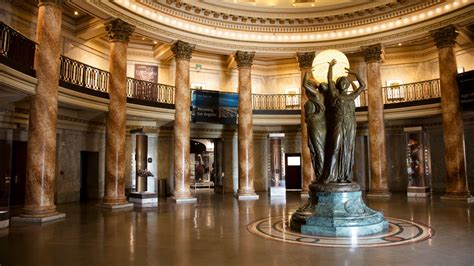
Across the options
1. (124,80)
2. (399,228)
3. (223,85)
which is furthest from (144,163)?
(399,228)

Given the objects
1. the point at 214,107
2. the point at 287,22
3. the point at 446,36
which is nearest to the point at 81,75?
the point at 214,107

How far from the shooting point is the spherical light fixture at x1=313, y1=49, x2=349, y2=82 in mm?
7418

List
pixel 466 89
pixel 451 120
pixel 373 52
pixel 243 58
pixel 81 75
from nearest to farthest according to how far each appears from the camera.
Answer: pixel 466 89
pixel 451 120
pixel 81 75
pixel 373 52
pixel 243 58

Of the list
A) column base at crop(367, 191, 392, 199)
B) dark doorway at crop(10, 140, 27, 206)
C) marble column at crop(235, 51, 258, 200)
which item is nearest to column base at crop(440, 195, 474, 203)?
column base at crop(367, 191, 392, 199)

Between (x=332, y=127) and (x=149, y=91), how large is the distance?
384 inches

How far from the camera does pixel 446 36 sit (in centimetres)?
1288

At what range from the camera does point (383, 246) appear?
5727mm

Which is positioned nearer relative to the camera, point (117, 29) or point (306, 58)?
point (117, 29)

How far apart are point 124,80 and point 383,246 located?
9.45 m

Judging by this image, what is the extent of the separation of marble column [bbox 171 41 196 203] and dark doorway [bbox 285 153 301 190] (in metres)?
7.47

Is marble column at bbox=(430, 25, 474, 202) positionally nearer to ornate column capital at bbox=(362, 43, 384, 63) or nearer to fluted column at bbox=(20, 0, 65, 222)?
ornate column capital at bbox=(362, 43, 384, 63)

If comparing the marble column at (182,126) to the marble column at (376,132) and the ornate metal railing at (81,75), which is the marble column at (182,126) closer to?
the ornate metal railing at (81,75)

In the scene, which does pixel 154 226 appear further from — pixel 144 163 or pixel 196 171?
pixel 196 171

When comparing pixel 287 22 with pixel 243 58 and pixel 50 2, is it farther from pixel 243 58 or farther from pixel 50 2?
pixel 50 2
